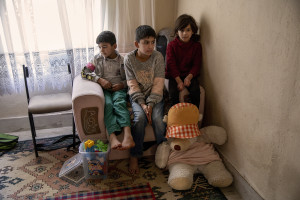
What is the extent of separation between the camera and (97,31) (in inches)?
99.0

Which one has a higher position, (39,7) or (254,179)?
(39,7)

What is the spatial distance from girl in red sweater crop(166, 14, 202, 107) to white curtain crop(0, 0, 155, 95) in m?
0.59

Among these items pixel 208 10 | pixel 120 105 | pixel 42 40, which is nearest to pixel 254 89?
pixel 208 10

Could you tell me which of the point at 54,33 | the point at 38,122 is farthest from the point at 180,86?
the point at 38,122

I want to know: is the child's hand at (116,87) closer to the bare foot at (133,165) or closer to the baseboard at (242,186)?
the bare foot at (133,165)

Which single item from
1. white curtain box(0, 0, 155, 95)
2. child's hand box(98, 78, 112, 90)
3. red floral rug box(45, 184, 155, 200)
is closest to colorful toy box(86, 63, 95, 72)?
child's hand box(98, 78, 112, 90)

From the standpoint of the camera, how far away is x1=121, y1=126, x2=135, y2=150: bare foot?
1.77 m

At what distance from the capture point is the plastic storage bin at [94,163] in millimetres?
1765

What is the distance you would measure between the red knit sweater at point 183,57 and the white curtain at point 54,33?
583 mm

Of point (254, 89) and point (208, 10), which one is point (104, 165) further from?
point (208, 10)

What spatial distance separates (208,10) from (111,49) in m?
0.86

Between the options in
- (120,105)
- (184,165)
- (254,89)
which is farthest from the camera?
(120,105)

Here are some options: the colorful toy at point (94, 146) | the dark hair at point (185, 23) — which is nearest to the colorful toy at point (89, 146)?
the colorful toy at point (94, 146)

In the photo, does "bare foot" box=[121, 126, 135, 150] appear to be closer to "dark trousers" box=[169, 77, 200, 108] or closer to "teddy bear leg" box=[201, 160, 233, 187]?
"dark trousers" box=[169, 77, 200, 108]
